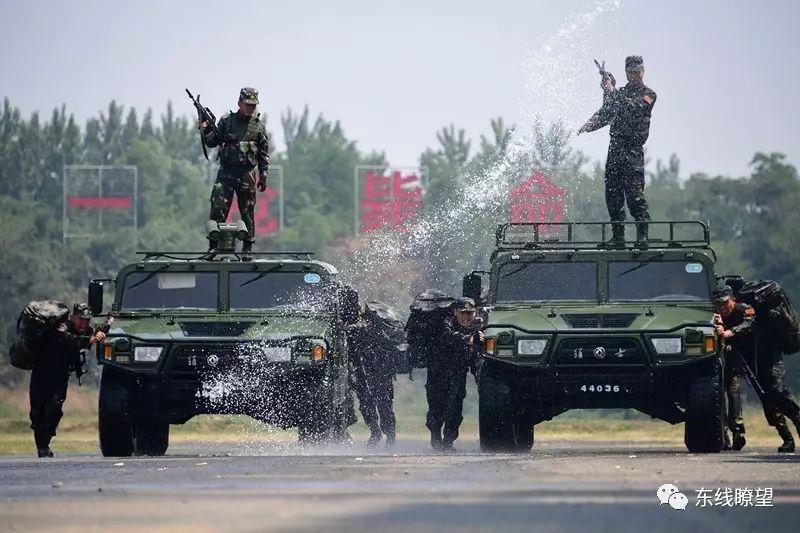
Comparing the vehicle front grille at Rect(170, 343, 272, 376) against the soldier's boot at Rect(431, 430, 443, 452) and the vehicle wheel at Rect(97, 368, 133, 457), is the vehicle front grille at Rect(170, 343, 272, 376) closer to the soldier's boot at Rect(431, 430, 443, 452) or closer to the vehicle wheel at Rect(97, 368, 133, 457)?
the vehicle wheel at Rect(97, 368, 133, 457)

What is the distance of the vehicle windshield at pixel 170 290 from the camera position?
2112 centimetres

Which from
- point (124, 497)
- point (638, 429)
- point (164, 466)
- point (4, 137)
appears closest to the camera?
point (124, 497)

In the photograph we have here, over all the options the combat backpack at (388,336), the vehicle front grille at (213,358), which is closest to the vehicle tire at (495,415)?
the vehicle front grille at (213,358)

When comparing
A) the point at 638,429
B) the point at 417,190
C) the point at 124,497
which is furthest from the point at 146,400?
the point at 417,190

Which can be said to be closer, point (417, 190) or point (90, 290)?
point (90, 290)

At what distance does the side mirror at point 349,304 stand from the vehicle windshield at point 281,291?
0.14 metres

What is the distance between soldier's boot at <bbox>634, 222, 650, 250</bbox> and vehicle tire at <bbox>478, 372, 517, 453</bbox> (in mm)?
2177

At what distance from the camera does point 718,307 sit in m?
20.7

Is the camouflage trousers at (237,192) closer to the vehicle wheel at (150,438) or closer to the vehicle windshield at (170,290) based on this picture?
the vehicle windshield at (170,290)

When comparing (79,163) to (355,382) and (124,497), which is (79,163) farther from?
(124,497)

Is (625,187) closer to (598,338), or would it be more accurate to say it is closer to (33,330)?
(598,338)

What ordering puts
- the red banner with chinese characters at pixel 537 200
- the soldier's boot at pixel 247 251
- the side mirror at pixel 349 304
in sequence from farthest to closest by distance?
the red banner with chinese characters at pixel 537 200 < the soldier's boot at pixel 247 251 < the side mirror at pixel 349 304

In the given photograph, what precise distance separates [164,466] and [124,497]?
4.23 m

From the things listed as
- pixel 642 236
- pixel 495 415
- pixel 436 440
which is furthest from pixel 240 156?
pixel 495 415
